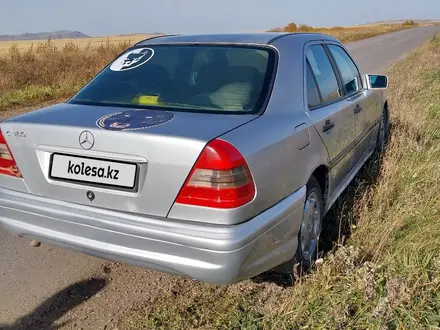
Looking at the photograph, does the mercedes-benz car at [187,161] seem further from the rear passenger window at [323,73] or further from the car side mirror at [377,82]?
the car side mirror at [377,82]

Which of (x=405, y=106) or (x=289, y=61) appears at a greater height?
(x=289, y=61)

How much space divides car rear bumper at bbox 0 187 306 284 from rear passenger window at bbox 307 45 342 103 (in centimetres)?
113

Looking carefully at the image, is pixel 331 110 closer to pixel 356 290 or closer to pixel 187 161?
pixel 356 290

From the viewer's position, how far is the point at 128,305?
2906mm

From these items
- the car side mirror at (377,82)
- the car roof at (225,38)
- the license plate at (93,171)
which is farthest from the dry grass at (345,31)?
the license plate at (93,171)

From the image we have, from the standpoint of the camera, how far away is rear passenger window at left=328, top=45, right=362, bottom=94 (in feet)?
14.0

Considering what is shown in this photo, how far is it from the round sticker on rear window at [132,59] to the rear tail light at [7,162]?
99 centimetres

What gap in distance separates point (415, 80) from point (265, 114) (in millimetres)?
9776

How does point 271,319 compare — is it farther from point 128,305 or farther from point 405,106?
point 405,106

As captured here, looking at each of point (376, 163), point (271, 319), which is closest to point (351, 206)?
point (376, 163)

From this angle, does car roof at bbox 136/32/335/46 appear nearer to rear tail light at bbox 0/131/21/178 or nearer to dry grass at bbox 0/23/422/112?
rear tail light at bbox 0/131/21/178

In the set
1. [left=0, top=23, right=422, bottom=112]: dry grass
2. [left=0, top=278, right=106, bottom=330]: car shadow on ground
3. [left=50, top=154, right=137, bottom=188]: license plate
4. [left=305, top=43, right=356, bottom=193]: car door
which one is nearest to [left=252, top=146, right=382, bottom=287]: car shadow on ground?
[left=305, top=43, right=356, bottom=193]: car door

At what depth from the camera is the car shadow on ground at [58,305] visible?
2.70 m

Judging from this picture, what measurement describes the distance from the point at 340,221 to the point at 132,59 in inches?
77.3
